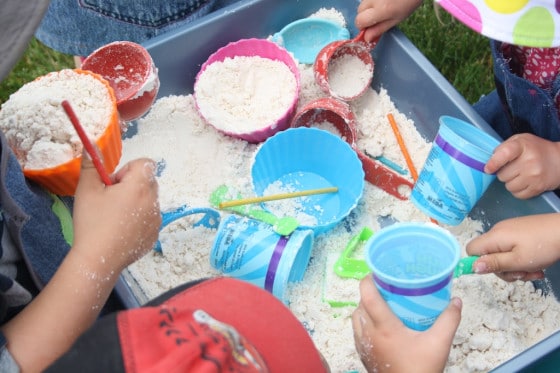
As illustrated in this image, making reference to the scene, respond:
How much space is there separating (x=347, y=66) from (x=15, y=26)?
29.8 inches

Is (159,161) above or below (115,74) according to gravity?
below

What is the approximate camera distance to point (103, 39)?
141 cm

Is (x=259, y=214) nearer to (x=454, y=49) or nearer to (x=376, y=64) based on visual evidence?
(x=376, y=64)

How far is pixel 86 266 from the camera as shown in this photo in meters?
0.88

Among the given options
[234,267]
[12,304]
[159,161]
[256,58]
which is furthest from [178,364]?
[256,58]

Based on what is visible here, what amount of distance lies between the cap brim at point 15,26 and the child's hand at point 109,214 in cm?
17

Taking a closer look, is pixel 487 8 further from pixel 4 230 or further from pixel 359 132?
pixel 4 230

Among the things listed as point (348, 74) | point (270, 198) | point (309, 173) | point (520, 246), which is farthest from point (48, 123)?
point (520, 246)

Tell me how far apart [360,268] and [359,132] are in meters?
0.32

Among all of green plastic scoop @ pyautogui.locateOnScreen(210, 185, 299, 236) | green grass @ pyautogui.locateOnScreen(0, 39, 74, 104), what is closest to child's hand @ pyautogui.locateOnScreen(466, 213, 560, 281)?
green plastic scoop @ pyautogui.locateOnScreen(210, 185, 299, 236)

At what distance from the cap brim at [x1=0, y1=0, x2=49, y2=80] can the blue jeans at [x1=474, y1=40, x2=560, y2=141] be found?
32.4 inches

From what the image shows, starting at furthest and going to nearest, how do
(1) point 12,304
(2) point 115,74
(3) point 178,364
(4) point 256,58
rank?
(4) point 256,58 → (2) point 115,74 → (1) point 12,304 → (3) point 178,364

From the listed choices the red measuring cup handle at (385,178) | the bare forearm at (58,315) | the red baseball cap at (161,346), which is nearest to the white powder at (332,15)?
the red measuring cup handle at (385,178)

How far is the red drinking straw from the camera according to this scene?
0.80 metres
